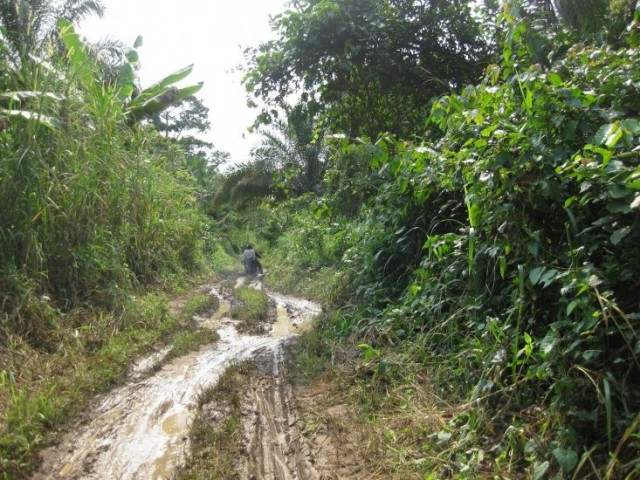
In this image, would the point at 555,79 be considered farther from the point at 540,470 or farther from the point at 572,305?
the point at 540,470

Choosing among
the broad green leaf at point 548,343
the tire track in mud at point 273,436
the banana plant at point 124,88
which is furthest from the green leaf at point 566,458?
the banana plant at point 124,88

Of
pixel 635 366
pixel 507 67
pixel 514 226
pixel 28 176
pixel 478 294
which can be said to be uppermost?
pixel 28 176

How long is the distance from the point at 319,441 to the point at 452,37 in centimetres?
693

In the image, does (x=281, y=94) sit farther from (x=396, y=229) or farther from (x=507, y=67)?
(x=507, y=67)

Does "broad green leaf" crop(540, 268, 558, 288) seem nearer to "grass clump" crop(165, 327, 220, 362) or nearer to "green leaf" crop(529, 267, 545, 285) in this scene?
"green leaf" crop(529, 267, 545, 285)

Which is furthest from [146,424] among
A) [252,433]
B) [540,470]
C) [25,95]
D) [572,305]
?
[25,95]

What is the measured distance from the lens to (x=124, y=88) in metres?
8.94

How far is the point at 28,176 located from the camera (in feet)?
17.9

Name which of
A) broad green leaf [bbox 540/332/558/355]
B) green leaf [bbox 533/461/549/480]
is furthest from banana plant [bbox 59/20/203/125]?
green leaf [bbox 533/461/549/480]

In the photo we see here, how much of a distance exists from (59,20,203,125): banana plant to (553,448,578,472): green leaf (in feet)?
23.8

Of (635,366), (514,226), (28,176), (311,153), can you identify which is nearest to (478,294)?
(514,226)

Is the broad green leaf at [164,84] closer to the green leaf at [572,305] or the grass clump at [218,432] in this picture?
the grass clump at [218,432]

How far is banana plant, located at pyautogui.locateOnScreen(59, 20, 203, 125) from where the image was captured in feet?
23.9

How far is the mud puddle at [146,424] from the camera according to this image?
314 cm
